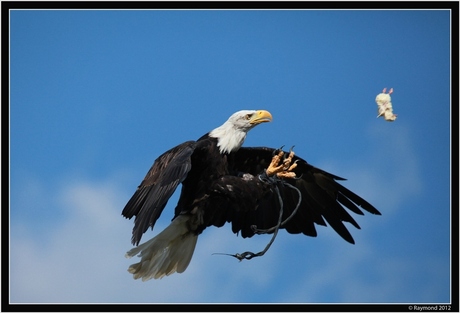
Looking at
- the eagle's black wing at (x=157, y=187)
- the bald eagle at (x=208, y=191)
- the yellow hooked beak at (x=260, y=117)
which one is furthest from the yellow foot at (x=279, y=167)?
the eagle's black wing at (x=157, y=187)

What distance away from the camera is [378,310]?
9469 millimetres

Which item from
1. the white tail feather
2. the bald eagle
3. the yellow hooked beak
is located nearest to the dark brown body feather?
the bald eagle

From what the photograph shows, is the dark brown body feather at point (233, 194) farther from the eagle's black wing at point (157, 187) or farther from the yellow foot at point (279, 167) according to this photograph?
the yellow foot at point (279, 167)

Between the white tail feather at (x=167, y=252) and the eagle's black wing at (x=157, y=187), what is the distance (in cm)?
68

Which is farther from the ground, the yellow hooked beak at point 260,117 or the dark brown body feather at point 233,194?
the yellow hooked beak at point 260,117

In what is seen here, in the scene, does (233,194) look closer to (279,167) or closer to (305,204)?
(279,167)

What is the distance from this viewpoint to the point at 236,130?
1045 centimetres

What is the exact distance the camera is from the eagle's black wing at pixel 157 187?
9445 millimetres

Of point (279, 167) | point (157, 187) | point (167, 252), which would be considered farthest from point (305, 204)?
point (157, 187)

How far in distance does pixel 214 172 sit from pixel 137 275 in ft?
4.15

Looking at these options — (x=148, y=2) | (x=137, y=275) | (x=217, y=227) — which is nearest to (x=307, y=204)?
(x=217, y=227)

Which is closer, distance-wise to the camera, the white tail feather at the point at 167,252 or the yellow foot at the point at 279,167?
the yellow foot at the point at 279,167

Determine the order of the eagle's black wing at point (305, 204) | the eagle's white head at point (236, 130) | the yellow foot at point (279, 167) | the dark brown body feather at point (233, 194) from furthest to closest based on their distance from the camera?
1. the eagle's black wing at point (305, 204)
2. the eagle's white head at point (236, 130)
3. the yellow foot at point (279, 167)
4. the dark brown body feather at point (233, 194)

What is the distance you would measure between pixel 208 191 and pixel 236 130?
0.67 m
